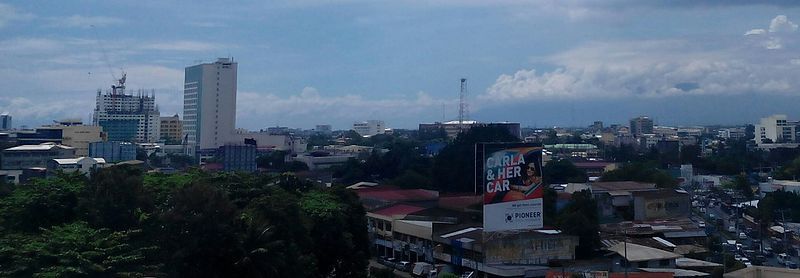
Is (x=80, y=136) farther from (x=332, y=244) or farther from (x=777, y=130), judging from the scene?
(x=777, y=130)

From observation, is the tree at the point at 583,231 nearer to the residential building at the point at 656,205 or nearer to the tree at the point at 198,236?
the residential building at the point at 656,205

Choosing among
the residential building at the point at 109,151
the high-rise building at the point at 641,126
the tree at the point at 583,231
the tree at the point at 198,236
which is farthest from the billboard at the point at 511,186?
the high-rise building at the point at 641,126

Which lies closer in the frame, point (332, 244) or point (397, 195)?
point (332, 244)

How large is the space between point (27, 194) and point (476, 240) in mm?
11140

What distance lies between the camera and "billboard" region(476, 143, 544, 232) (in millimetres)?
16516

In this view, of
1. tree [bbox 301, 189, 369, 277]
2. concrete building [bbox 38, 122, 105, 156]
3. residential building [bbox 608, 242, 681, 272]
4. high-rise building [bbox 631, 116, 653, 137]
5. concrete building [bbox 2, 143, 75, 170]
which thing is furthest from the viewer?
high-rise building [bbox 631, 116, 653, 137]

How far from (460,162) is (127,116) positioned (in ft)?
157

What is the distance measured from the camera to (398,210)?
2588cm

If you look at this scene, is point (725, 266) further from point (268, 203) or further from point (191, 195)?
point (191, 195)

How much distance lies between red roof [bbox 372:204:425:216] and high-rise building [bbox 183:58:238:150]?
36.2 m

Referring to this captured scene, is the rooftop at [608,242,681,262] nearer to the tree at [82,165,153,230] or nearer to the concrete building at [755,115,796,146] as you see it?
the tree at [82,165,153,230]

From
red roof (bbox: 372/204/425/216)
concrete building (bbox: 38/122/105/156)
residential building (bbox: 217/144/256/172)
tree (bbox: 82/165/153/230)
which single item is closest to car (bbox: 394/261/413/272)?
red roof (bbox: 372/204/425/216)

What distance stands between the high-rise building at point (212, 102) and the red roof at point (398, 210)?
119 ft

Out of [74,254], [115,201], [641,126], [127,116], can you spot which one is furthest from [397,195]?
[641,126]
